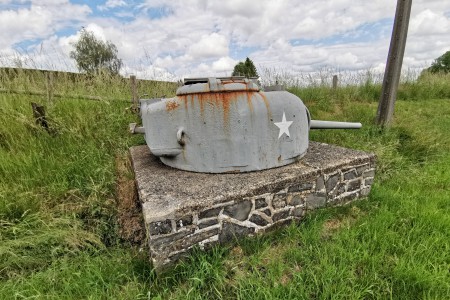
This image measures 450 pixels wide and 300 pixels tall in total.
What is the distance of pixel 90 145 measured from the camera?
3.82 metres

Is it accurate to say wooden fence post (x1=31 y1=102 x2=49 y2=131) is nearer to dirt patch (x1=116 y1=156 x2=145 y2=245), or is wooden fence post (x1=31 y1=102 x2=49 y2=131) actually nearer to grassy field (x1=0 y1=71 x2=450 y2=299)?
grassy field (x1=0 y1=71 x2=450 y2=299)

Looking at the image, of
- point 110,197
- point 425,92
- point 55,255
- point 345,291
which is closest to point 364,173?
point 345,291

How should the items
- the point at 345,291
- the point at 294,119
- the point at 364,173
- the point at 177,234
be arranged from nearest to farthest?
the point at 345,291, the point at 177,234, the point at 294,119, the point at 364,173

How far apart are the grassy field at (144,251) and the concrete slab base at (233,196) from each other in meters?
0.12

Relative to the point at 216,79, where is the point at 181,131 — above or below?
below

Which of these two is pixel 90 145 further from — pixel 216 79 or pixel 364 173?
pixel 364 173

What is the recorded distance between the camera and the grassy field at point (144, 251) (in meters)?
A: 1.85

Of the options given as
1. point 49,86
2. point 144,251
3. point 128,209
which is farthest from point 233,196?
point 49,86

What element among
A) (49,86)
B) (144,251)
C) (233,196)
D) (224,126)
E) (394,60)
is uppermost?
(394,60)

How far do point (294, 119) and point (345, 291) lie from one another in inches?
55.7

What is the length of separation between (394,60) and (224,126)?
3762 millimetres

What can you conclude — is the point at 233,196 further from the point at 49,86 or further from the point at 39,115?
the point at 49,86

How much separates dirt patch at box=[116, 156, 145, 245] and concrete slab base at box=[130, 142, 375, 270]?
32cm

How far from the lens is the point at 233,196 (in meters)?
2.15
